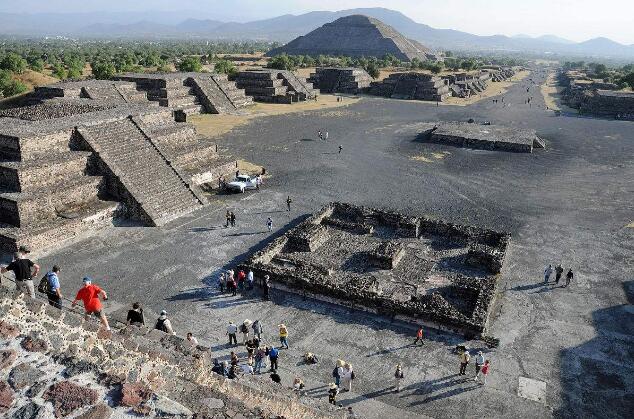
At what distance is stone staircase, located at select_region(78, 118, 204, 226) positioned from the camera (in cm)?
2564

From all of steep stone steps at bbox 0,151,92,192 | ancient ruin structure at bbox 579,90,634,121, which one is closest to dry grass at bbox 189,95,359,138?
steep stone steps at bbox 0,151,92,192

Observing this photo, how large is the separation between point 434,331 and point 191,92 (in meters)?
48.8

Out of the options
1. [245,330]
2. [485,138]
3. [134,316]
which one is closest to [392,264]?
[245,330]

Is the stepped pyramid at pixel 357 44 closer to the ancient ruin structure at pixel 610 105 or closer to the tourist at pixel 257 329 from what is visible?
the ancient ruin structure at pixel 610 105

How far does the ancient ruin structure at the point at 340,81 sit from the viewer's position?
87.3 m

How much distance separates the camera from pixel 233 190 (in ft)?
Result: 101

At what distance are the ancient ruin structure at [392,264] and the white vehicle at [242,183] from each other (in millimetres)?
6736

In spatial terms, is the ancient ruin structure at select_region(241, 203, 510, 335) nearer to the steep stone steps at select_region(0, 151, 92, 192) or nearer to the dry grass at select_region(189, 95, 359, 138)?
the steep stone steps at select_region(0, 151, 92, 192)

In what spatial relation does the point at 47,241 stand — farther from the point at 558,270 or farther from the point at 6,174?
the point at 558,270

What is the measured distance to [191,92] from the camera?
57312 millimetres

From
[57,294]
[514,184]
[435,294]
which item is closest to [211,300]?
[57,294]

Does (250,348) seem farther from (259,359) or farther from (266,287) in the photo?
(266,287)

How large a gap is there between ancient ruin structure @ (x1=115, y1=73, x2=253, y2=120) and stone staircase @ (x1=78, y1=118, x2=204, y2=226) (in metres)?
21.5

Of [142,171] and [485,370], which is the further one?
[142,171]
